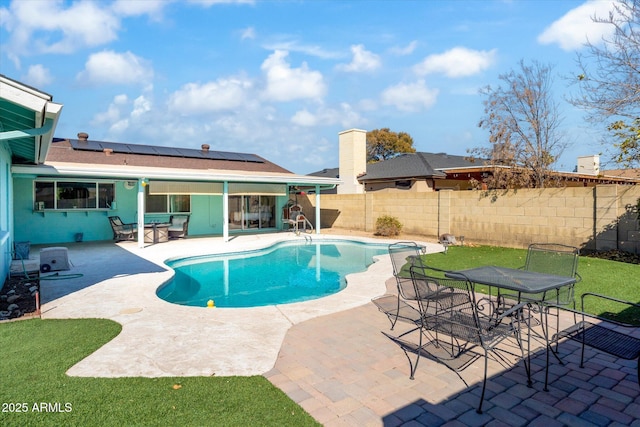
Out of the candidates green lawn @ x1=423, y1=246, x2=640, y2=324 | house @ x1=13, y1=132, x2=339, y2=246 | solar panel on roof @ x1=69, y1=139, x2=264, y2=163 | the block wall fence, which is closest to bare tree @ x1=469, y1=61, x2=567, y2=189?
the block wall fence

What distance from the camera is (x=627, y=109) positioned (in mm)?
10320

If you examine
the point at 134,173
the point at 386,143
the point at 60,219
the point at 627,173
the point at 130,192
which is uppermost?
the point at 386,143

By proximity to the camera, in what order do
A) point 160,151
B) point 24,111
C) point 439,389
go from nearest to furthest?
point 439,389 < point 24,111 < point 160,151

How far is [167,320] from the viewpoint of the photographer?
5.61 m

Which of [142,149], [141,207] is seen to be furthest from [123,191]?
[142,149]

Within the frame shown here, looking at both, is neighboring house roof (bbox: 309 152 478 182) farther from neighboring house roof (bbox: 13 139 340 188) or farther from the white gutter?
the white gutter

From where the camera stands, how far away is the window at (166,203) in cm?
1720

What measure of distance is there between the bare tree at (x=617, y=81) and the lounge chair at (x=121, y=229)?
16652mm

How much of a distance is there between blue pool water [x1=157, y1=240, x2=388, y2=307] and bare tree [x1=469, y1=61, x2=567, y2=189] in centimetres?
604

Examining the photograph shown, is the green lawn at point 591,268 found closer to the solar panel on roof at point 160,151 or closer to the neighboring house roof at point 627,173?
the neighboring house roof at point 627,173

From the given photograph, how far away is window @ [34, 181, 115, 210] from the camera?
14.7 metres

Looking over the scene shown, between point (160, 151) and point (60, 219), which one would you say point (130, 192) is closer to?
point (60, 219)

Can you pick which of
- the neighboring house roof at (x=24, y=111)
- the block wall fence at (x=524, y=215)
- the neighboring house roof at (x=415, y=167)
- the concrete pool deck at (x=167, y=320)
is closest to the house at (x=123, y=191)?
the neighboring house roof at (x=24, y=111)

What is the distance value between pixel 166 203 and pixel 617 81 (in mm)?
17631
